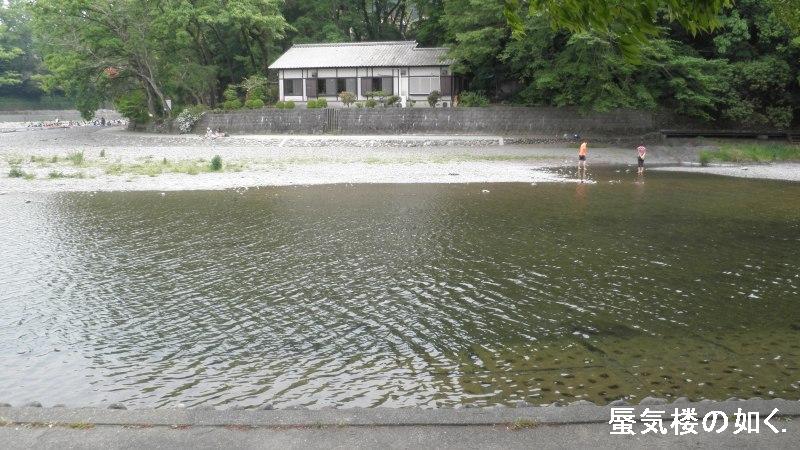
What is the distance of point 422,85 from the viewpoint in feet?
184

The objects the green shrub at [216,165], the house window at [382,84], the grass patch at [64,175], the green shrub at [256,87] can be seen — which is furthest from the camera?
the green shrub at [256,87]

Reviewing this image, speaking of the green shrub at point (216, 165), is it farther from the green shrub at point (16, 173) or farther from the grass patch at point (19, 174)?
the green shrub at point (16, 173)

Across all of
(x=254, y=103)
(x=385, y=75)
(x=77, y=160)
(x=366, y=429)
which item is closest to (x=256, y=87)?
(x=254, y=103)

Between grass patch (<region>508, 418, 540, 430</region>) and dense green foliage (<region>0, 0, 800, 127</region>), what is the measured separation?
82.1 feet

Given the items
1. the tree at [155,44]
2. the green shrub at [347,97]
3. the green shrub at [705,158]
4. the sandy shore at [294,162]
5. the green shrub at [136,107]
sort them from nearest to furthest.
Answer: the sandy shore at [294,162] → the green shrub at [705,158] → the tree at [155,44] → the green shrub at [347,97] → the green shrub at [136,107]

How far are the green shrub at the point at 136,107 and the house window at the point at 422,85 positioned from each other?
2583 centimetres

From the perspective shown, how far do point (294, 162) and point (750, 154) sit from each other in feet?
89.0

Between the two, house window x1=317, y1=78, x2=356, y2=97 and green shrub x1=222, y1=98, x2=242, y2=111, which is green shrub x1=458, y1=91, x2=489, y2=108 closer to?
house window x1=317, y1=78, x2=356, y2=97

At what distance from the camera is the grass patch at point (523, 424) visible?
18.5ft

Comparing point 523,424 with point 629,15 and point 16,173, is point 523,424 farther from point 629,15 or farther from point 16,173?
point 16,173

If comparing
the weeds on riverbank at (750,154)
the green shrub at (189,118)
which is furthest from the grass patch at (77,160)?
the weeds on riverbank at (750,154)

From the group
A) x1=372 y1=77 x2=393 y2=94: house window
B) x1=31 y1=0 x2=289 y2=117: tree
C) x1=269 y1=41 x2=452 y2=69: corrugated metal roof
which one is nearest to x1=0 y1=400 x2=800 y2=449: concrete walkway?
x1=269 y1=41 x2=452 y2=69: corrugated metal roof

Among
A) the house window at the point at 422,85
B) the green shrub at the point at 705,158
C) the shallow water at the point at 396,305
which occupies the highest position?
the house window at the point at 422,85

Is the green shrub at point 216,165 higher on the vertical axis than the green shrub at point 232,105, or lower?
lower
